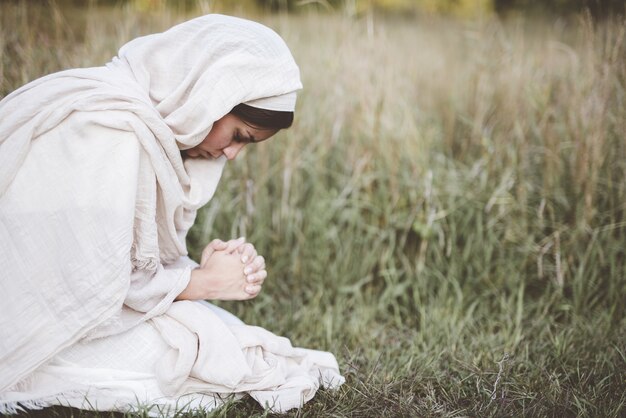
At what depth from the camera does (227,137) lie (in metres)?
1.95

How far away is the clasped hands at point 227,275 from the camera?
1.87 meters

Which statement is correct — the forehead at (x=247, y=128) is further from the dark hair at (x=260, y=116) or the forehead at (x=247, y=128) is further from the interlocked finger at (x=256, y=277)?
the interlocked finger at (x=256, y=277)

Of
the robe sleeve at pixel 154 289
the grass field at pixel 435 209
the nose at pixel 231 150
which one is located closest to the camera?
the robe sleeve at pixel 154 289

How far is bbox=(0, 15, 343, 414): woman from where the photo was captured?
1.59 metres

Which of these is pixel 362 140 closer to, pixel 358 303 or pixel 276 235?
pixel 276 235

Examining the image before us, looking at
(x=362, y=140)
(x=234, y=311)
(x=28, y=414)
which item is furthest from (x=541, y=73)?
(x=28, y=414)

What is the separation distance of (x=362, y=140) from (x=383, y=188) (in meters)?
0.41

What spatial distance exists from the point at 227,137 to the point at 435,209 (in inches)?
62.1

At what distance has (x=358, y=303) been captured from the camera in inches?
116

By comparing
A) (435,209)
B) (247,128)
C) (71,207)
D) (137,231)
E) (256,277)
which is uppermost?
(247,128)

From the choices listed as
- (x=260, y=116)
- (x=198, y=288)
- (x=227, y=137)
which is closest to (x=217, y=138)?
(x=227, y=137)

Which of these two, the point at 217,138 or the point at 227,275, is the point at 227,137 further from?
the point at 227,275

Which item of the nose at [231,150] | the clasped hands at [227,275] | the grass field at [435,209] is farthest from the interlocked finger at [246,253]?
the grass field at [435,209]

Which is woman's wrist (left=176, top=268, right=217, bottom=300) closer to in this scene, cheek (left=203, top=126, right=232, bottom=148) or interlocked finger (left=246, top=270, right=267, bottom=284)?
interlocked finger (left=246, top=270, right=267, bottom=284)
